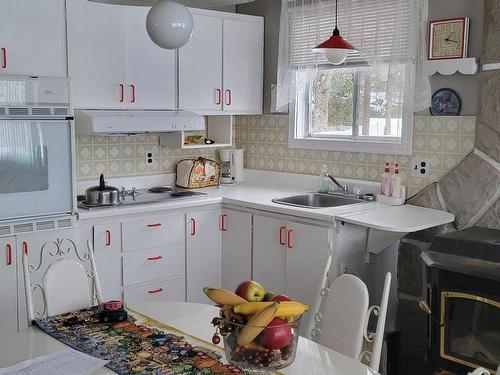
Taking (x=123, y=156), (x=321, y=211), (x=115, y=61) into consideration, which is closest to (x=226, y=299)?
(x=321, y=211)

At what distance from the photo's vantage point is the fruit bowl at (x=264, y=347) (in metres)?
1.57

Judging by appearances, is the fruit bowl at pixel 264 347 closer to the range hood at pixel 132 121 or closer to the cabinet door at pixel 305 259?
the cabinet door at pixel 305 259

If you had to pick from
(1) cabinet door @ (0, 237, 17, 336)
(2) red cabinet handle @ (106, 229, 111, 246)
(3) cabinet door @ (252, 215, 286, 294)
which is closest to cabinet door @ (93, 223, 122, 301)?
(2) red cabinet handle @ (106, 229, 111, 246)

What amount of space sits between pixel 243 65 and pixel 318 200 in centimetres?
115

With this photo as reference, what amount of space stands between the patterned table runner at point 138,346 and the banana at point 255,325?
0.92 feet

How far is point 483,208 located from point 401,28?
1.17 metres

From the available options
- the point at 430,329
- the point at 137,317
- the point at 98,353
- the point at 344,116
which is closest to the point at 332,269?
the point at 430,329

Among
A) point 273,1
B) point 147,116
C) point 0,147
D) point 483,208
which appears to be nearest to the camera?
point 0,147

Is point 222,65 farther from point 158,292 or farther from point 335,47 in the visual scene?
point 158,292

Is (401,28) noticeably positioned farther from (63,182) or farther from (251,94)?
(63,182)

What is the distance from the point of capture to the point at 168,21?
184 cm

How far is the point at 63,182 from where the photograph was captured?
3.41 metres

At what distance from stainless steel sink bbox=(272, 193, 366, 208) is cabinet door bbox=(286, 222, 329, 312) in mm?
352

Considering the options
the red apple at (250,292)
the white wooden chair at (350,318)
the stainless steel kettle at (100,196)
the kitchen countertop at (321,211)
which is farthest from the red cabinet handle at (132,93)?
the red apple at (250,292)
